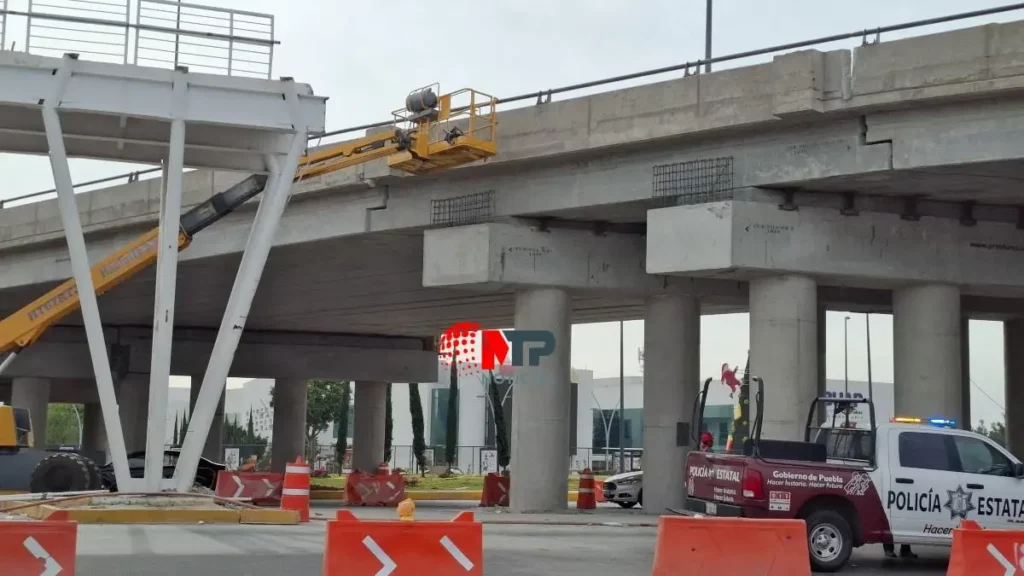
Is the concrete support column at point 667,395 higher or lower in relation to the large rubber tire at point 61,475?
higher

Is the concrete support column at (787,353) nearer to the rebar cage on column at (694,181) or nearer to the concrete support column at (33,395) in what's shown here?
the rebar cage on column at (694,181)

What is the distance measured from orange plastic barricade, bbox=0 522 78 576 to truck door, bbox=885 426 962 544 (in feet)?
30.7

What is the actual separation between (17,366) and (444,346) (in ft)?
59.2

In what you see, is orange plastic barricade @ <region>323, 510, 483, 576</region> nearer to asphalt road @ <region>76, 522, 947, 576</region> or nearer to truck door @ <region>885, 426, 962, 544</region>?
asphalt road @ <region>76, 522, 947, 576</region>

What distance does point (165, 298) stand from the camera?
868 inches

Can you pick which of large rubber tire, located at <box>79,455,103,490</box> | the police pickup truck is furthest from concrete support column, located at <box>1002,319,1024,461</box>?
large rubber tire, located at <box>79,455,103,490</box>

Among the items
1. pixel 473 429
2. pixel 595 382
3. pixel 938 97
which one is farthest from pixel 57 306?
pixel 595 382

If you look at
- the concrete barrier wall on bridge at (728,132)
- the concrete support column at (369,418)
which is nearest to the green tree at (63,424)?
the concrete support column at (369,418)

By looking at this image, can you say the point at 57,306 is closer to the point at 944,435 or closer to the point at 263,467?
the point at 944,435

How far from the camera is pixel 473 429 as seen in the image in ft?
319

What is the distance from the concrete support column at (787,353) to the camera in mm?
23406

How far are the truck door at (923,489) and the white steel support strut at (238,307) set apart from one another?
1186 centimetres

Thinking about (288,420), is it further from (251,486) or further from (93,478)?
(93,478)

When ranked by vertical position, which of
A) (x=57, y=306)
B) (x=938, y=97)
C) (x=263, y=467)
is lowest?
(x=263, y=467)
